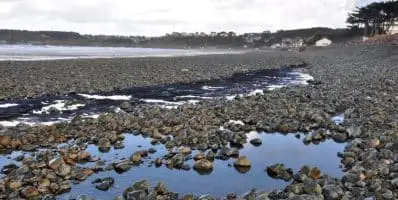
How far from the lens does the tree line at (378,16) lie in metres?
101

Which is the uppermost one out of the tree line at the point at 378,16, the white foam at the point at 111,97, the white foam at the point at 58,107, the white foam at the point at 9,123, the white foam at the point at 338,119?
the tree line at the point at 378,16

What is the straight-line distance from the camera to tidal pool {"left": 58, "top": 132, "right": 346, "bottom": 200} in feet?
33.2

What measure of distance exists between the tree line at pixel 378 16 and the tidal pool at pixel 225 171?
3671 inches

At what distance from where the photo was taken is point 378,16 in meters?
106

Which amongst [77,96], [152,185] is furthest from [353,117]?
[77,96]

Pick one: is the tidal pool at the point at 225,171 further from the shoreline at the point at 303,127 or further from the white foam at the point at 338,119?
the white foam at the point at 338,119

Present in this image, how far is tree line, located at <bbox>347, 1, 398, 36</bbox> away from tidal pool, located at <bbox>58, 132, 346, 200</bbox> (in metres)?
93.2

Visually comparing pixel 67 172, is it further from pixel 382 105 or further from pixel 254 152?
pixel 382 105

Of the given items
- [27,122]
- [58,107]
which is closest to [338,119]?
[27,122]

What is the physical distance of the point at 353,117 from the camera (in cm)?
1736

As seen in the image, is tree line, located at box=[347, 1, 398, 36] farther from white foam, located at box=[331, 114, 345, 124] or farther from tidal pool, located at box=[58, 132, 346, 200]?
tidal pool, located at box=[58, 132, 346, 200]

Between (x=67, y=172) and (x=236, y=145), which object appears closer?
(x=67, y=172)

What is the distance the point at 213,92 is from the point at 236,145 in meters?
14.8

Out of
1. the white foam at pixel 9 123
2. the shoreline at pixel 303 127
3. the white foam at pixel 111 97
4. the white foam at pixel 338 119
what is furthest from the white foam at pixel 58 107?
the white foam at pixel 338 119
